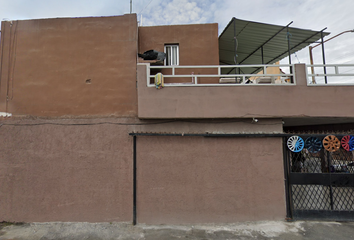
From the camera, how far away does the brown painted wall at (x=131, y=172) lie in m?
5.49

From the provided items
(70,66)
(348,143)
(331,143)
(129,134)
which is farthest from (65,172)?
(348,143)

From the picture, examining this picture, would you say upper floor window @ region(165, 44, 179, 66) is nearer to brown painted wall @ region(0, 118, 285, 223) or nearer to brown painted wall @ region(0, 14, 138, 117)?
brown painted wall @ region(0, 14, 138, 117)

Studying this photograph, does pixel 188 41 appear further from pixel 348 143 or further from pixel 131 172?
pixel 348 143

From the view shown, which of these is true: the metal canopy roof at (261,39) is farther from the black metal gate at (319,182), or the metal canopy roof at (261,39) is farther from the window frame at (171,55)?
the black metal gate at (319,182)

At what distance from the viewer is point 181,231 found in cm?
511

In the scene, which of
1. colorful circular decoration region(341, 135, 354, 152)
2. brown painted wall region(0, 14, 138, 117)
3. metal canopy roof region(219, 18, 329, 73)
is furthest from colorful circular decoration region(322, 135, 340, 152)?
brown painted wall region(0, 14, 138, 117)

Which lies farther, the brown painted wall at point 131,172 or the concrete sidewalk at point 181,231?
the brown painted wall at point 131,172

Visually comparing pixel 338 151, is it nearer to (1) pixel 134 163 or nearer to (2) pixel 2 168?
(1) pixel 134 163

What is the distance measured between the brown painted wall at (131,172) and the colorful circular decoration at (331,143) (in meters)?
1.33

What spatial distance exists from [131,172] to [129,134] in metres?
1.08

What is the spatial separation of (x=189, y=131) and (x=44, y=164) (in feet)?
14.1

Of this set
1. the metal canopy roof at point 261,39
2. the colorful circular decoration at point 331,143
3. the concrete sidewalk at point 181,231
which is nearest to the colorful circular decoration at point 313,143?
the colorful circular decoration at point 331,143

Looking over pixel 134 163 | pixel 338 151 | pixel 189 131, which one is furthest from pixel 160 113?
pixel 338 151

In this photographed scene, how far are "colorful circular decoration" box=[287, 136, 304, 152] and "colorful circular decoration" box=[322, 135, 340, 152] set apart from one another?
2.13ft
